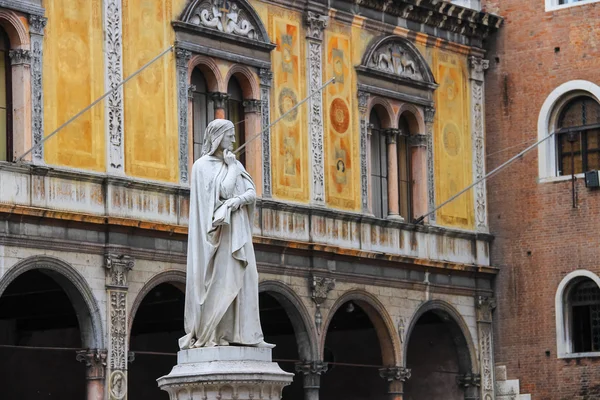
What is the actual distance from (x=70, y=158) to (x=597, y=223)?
12.0 meters

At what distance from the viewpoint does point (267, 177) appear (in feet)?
101

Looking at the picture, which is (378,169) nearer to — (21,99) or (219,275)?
(21,99)

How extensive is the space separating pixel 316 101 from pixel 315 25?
1418 mm

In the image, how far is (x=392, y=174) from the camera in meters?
34.0

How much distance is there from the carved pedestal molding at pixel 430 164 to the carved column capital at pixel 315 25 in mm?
3393

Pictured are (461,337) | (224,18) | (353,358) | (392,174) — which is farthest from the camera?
(353,358)

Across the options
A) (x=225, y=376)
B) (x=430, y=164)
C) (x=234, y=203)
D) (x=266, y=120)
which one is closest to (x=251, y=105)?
(x=266, y=120)

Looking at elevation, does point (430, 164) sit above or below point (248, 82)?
below

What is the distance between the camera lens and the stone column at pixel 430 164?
114 ft

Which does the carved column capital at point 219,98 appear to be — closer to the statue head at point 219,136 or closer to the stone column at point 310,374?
the stone column at point 310,374

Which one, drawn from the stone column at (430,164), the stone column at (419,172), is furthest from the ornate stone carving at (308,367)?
the stone column at (430,164)

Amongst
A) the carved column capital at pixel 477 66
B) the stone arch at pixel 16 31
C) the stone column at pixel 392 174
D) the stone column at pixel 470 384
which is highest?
the carved column capital at pixel 477 66

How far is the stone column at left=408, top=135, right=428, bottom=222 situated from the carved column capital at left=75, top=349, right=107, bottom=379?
928cm

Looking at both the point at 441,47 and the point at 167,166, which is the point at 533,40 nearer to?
the point at 441,47
